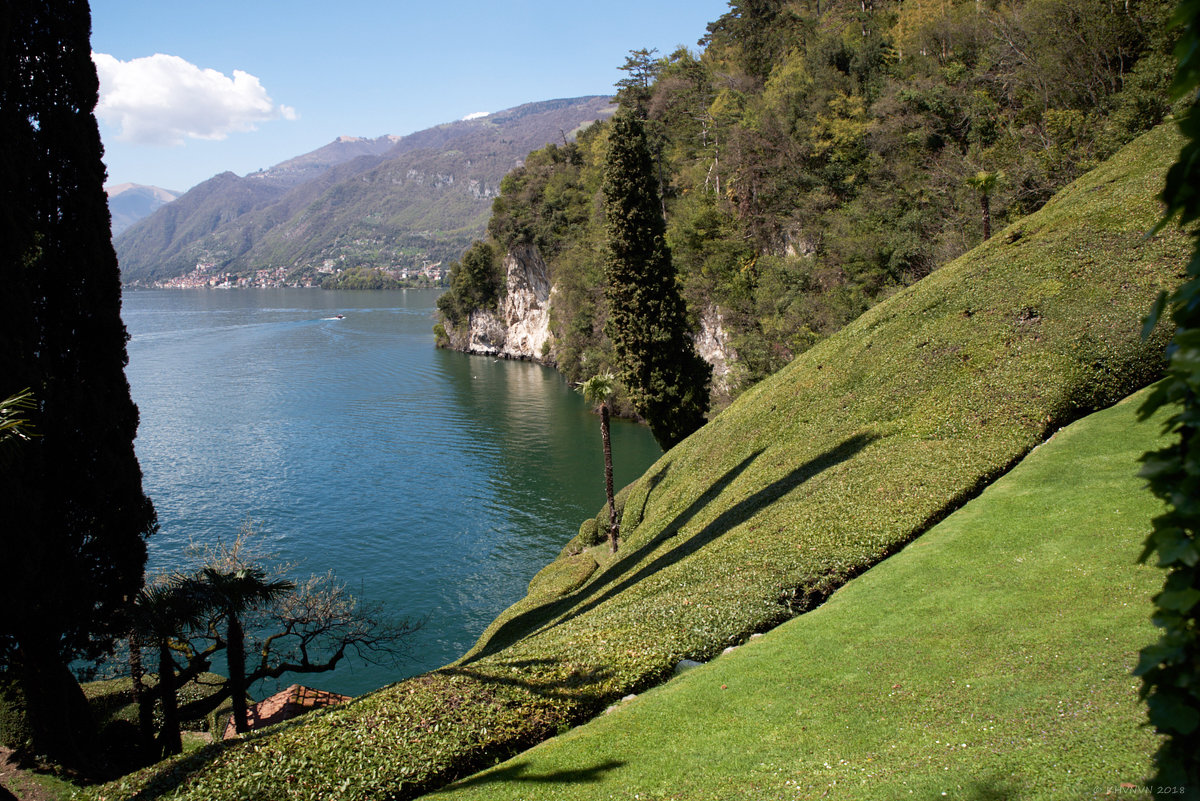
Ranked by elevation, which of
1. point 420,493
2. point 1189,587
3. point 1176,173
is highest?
point 1176,173

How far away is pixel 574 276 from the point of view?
7612 centimetres

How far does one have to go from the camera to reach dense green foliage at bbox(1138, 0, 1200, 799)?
2.55 metres

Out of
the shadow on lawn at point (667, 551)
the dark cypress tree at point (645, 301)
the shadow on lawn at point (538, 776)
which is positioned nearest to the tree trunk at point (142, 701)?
the shadow on lawn at point (667, 551)

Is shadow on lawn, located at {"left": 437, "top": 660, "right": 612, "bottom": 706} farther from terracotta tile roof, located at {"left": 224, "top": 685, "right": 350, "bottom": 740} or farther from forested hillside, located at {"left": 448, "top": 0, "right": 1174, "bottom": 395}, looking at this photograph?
forested hillside, located at {"left": 448, "top": 0, "right": 1174, "bottom": 395}

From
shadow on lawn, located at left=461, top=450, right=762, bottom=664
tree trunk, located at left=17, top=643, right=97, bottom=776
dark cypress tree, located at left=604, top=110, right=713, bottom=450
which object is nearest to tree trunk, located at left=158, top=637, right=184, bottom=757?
tree trunk, located at left=17, top=643, right=97, bottom=776

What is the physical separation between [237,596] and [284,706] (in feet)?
20.3

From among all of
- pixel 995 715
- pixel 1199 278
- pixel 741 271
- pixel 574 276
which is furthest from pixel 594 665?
pixel 574 276

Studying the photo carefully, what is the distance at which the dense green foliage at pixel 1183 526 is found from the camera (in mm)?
2551

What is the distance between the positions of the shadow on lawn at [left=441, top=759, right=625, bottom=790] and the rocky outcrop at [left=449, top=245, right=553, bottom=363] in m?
82.6

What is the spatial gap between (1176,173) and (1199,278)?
1.43 ft

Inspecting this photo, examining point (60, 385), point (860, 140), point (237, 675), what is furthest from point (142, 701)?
point (860, 140)

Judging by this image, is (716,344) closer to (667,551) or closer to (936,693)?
(667,551)

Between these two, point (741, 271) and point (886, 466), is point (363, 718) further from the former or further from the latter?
point (741, 271)

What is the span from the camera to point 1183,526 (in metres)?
2.72
